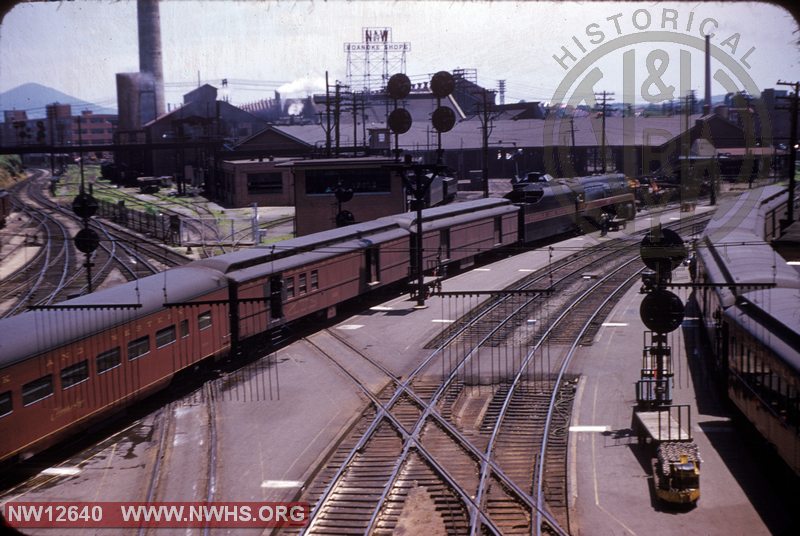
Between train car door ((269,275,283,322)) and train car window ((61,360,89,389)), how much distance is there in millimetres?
6504

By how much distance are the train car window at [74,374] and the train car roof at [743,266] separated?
11.1 metres

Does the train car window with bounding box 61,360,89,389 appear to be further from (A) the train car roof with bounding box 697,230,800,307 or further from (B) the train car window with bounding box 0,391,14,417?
→ (A) the train car roof with bounding box 697,230,800,307

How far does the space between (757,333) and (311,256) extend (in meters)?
11.9

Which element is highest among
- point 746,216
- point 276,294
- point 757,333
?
point 746,216

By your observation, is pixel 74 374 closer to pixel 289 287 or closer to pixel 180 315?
pixel 180 315

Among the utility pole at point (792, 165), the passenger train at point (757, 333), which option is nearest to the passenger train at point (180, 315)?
the passenger train at point (757, 333)

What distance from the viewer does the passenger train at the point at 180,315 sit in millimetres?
11336

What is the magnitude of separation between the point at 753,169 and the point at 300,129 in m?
36.6

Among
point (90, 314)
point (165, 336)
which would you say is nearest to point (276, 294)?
point (165, 336)

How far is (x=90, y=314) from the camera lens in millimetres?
12844

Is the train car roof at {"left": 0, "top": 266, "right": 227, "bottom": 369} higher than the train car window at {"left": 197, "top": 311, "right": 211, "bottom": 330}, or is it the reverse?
the train car roof at {"left": 0, "top": 266, "right": 227, "bottom": 369}

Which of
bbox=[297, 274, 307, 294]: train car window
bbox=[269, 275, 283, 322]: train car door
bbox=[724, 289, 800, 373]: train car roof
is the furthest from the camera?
bbox=[297, 274, 307, 294]: train car window

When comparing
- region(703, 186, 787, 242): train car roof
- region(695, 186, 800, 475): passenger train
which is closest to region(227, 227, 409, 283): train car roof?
region(695, 186, 800, 475): passenger train

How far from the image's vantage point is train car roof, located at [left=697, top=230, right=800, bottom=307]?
14438 millimetres
